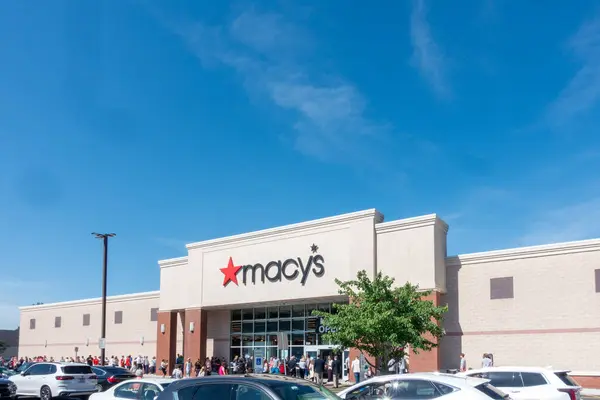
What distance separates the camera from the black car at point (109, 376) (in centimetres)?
2761

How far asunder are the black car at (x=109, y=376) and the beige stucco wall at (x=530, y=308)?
1446cm

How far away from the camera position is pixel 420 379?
39.2 ft

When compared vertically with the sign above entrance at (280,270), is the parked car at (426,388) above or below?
below

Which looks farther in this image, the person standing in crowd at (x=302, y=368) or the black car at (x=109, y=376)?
the person standing in crowd at (x=302, y=368)

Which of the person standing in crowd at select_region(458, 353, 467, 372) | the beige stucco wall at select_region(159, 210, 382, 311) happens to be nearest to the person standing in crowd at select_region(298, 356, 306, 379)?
the beige stucco wall at select_region(159, 210, 382, 311)

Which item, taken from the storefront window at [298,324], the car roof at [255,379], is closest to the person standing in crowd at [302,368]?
the storefront window at [298,324]

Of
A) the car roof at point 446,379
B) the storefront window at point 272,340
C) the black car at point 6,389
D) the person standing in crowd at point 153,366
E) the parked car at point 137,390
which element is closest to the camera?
the car roof at point 446,379

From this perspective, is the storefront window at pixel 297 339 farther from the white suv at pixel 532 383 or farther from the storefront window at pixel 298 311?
the white suv at pixel 532 383

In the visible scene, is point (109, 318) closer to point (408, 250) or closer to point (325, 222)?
point (325, 222)

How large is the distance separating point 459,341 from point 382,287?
9119 mm

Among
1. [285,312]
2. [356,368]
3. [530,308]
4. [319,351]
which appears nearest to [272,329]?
[285,312]

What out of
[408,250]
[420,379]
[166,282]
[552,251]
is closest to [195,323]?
[166,282]

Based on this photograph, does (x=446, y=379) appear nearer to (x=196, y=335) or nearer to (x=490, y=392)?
(x=490, y=392)

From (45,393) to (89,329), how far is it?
29445 mm
